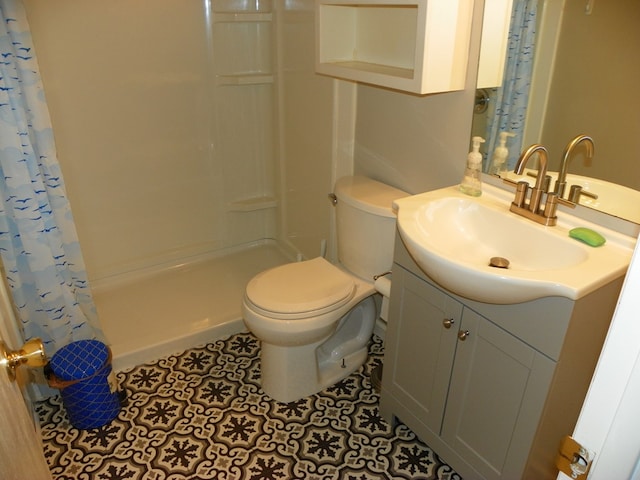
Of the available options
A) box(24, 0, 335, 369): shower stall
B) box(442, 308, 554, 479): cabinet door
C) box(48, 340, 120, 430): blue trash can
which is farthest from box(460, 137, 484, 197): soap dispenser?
box(48, 340, 120, 430): blue trash can

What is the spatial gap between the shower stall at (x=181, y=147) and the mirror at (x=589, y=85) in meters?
1.01

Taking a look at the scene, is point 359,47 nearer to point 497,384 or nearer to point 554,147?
point 554,147

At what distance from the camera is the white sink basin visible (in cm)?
119

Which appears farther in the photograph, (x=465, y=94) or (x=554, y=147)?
(x=465, y=94)

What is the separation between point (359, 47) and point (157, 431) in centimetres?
171

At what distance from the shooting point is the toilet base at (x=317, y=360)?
2.02 m

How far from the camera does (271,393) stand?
208 centimetres

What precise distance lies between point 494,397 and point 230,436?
990 mm

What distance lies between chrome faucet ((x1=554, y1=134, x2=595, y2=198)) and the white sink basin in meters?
0.09

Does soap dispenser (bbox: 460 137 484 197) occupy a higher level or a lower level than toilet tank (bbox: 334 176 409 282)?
higher

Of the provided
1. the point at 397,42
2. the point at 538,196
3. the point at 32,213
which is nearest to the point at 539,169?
the point at 538,196

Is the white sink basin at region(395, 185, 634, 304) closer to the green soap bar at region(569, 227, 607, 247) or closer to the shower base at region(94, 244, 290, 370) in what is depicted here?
the green soap bar at region(569, 227, 607, 247)

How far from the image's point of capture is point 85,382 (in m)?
1.84

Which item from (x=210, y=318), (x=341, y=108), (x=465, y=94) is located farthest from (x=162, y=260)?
(x=465, y=94)
